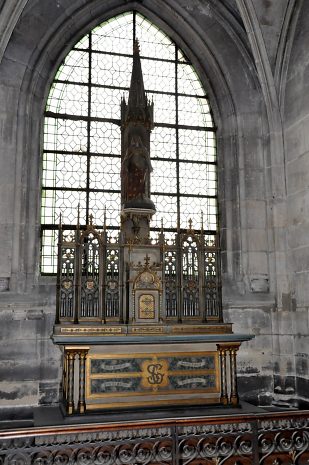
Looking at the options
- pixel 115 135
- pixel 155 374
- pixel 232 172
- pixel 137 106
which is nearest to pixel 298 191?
pixel 232 172

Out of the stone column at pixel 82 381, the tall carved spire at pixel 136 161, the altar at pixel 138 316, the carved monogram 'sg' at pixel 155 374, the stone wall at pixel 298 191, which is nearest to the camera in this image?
the stone column at pixel 82 381

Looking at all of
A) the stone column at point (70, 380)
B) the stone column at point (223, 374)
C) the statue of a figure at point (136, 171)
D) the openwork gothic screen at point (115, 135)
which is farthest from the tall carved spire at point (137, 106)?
the stone column at point (70, 380)

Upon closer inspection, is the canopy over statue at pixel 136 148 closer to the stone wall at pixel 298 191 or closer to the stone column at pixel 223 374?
the stone column at pixel 223 374

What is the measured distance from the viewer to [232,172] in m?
10.6

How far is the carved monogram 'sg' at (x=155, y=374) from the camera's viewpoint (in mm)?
7668

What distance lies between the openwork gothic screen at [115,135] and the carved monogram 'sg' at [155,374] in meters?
3.01

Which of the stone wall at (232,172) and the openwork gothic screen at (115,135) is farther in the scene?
the openwork gothic screen at (115,135)

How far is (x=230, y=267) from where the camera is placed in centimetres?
1020

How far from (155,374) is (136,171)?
365 cm

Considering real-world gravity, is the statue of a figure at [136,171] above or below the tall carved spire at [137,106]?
below

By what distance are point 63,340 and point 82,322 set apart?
769mm

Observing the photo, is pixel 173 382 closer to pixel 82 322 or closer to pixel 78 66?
pixel 82 322

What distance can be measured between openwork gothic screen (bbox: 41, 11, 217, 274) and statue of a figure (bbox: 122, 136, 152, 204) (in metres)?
1.07

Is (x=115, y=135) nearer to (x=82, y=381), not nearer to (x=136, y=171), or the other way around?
(x=136, y=171)
